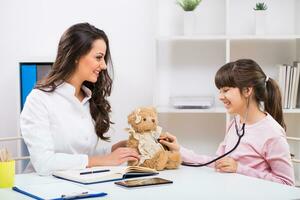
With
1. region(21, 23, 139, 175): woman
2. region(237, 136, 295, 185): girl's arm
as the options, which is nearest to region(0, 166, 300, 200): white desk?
region(237, 136, 295, 185): girl's arm

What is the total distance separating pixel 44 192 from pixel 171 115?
5.92ft

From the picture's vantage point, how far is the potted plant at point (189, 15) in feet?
10.7

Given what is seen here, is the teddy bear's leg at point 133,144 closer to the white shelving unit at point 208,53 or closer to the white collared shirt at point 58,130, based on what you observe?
the white collared shirt at point 58,130

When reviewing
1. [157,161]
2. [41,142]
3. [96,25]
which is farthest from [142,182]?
[96,25]

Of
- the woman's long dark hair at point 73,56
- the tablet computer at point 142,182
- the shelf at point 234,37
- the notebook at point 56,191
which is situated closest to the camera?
the notebook at point 56,191

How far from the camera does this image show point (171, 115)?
350cm

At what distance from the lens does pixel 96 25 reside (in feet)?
11.2

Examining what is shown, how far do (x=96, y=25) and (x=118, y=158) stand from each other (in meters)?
1.40

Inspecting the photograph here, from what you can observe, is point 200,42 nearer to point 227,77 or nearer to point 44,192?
point 227,77

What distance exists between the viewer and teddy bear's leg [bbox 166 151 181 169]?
2229 mm

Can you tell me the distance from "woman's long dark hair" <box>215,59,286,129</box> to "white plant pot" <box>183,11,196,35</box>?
0.91 metres

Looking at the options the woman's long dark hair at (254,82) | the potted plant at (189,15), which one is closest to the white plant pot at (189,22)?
the potted plant at (189,15)

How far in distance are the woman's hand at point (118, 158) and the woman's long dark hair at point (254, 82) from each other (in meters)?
0.51

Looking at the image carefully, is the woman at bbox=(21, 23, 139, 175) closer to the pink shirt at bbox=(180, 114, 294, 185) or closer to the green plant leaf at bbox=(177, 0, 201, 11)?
the pink shirt at bbox=(180, 114, 294, 185)
